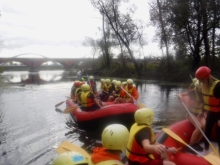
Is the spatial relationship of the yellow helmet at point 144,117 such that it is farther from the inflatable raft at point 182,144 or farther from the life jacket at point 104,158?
the inflatable raft at point 182,144

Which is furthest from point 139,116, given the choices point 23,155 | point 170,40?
point 170,40

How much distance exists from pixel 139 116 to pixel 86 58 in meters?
51.9

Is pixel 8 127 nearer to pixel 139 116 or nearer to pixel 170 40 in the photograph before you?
pixel 139 116

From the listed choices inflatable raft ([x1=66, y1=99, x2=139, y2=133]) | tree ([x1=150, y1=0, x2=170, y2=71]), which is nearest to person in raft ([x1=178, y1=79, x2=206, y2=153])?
inflatable raft ([x1=66, y1=99, x2=139, y2=133])

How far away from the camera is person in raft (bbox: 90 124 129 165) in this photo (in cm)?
280

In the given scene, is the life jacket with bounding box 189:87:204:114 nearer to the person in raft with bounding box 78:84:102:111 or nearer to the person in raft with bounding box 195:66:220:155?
the person in raft with bounding box 195:66:220:155

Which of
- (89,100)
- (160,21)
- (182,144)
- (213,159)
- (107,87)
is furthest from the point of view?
(160,21)

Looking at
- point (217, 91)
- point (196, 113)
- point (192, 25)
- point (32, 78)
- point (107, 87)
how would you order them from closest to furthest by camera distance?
point (217, 91)
point (196, 113)
point (107, 87)
point (192, 25)
point (32, 78)

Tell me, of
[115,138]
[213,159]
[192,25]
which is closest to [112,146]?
[115,138]

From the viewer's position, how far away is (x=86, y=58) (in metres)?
54.7

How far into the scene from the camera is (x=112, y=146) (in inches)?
113

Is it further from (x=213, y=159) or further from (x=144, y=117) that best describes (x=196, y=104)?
(x=144, y=117)

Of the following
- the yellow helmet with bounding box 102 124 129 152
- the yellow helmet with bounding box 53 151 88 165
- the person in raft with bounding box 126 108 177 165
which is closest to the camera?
the yellow helmet with bounding box 53 151 88 165

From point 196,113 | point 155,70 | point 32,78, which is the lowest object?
point 32,78
